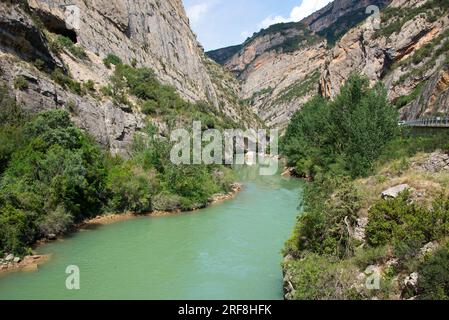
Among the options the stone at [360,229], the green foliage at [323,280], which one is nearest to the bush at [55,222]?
the green foliage at [323,280]

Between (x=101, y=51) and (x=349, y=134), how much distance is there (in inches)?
1225

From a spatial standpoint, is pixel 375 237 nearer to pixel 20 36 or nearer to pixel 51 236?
pixel 51 236

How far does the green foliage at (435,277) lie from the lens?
10758 millimetres

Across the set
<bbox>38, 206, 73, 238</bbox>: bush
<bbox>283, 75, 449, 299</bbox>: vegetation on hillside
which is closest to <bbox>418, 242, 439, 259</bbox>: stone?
<bbox>283, 75, 449, 299</bbox>: vegetation on hillside

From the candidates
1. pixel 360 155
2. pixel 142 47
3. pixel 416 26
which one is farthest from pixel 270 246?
pixel 416 26

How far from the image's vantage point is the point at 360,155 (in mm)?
30875

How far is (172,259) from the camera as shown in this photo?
2095 centimetres

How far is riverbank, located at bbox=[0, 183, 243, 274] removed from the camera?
62.3ft

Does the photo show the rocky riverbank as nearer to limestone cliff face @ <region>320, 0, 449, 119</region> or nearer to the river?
the river

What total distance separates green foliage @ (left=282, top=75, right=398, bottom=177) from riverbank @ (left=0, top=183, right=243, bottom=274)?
8386 mm

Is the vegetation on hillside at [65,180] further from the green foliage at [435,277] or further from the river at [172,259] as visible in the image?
the green foliage at [435,277]

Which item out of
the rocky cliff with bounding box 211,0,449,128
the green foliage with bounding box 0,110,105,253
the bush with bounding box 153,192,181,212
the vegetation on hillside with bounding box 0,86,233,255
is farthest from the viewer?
the rocky cliff with bounding box 211,0,449,128

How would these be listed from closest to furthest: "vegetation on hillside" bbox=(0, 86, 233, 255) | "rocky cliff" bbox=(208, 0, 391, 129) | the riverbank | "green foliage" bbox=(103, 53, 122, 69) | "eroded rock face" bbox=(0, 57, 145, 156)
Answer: the riverbank, "vegetation on hillside" bbox=(0, 86, 233, 255), "eroded rock face" bbox=(0, 57, 145, 156), "green foliage" bbox=(103, 53, 122, 69), "rocky cliff" bbox=(208, 0, 391, 129)
